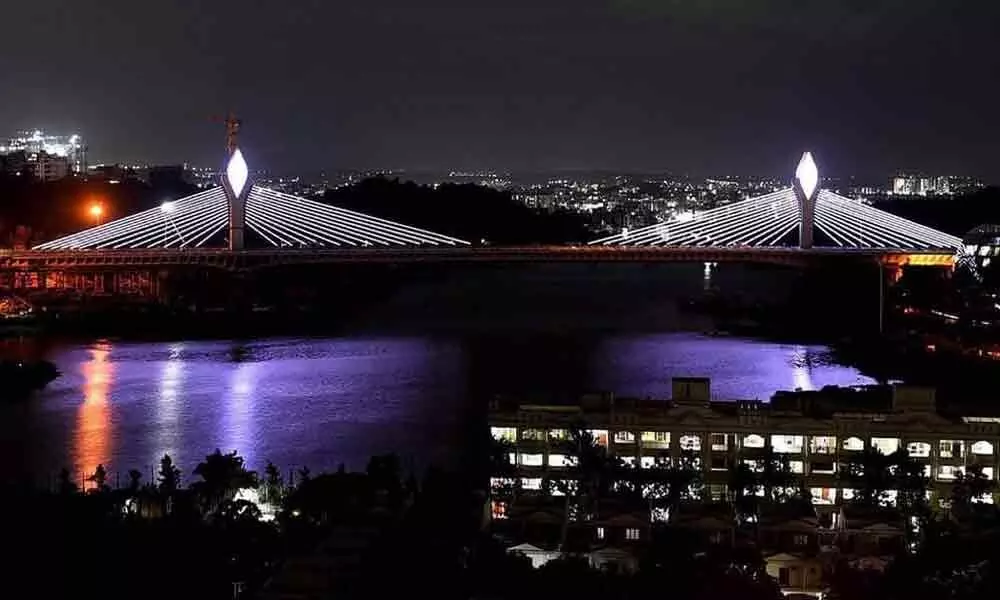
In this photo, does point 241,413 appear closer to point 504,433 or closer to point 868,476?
point 504,433

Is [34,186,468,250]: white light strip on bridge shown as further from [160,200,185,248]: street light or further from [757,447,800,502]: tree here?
[757,447,800,502]: tree

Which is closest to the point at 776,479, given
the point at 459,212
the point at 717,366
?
the point at 717,366

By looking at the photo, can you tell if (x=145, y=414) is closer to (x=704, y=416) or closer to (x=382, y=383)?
(x=382, y=383)

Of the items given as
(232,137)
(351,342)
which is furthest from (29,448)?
(232,137)

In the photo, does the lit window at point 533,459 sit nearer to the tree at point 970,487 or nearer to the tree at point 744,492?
the tree at point 744,492

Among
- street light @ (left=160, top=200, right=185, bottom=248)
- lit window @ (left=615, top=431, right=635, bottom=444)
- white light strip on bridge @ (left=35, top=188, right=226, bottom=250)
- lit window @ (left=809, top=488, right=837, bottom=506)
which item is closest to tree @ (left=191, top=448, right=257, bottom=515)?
lit window @ (left=615, top=431, right=635, bottom=444)
